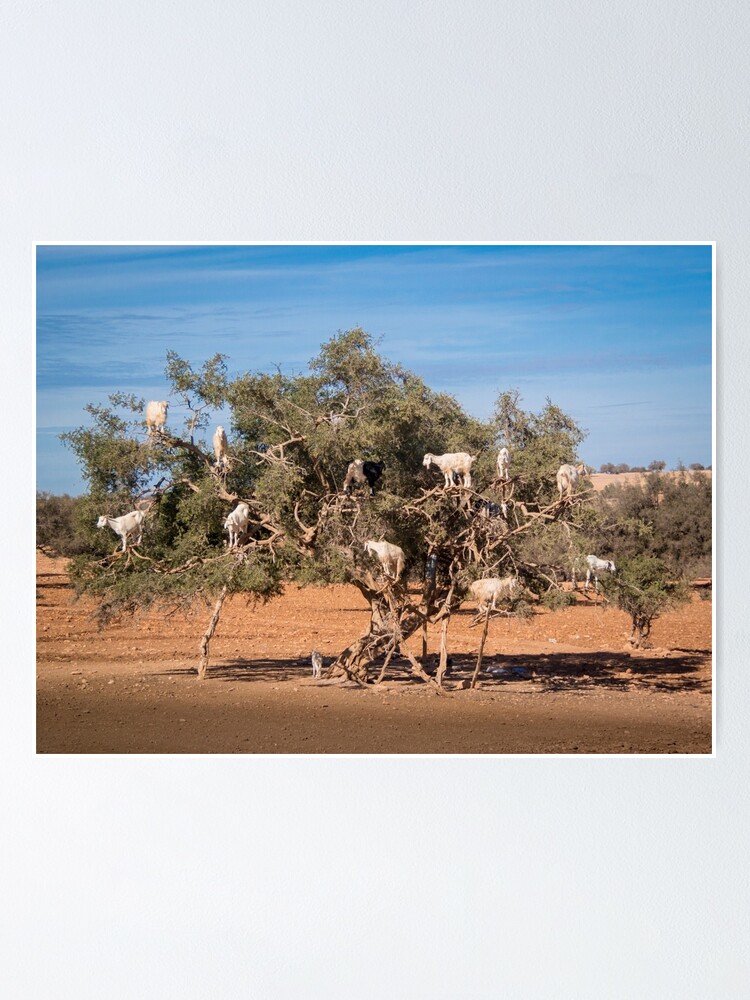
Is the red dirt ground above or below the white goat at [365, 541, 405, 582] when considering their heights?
below

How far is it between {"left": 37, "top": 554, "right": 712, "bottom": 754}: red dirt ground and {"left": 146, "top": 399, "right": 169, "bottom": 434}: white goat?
79 centimetres

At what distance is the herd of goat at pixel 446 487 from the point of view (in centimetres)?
516

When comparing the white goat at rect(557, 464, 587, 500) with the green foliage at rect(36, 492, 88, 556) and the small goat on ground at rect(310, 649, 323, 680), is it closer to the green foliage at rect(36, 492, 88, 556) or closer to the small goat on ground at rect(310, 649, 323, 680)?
the small goat on ground at rect(310, 649, 323, 680)

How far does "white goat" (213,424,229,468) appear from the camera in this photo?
5.20 m

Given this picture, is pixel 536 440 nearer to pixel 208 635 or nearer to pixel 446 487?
pixel 446 487

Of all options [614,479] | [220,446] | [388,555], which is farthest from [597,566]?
[220,446]

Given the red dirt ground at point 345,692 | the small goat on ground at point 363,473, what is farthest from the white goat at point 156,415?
the small goat on ground at point 363,473

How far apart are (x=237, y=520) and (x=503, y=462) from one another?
1.30 metres

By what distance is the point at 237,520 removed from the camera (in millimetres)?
5191

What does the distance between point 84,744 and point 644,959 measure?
2438 millimetres

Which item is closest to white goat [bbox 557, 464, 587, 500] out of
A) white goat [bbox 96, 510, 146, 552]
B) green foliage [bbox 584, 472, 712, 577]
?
green foliage [bbox 584, 472, 712, 577]

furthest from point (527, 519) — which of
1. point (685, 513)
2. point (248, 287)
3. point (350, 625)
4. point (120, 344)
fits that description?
point (120, 344)

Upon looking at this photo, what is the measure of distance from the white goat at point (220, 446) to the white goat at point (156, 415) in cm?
26

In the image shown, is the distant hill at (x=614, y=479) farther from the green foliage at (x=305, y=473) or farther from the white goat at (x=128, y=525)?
the white goat at (x=128, y=525)
